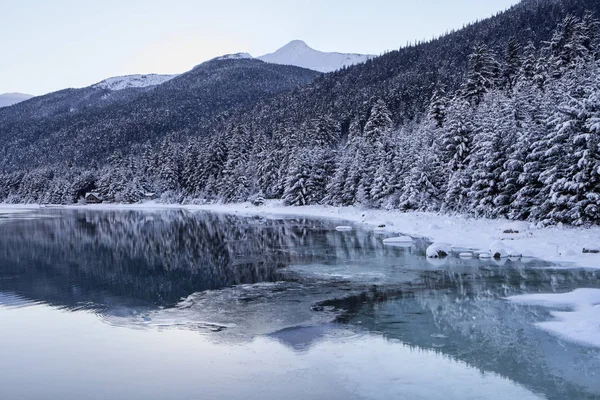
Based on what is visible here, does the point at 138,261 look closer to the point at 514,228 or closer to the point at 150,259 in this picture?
the point at 150,259

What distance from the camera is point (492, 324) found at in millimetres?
12961

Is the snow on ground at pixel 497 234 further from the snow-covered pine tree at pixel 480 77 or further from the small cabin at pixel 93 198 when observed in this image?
the small cabin at pixel 93 198

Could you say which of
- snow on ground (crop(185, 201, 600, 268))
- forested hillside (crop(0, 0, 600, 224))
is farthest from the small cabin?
snow on ground (crop(185, 201, 600, 268))

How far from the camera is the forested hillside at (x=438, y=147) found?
29.5 meters

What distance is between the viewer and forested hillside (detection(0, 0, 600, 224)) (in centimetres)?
2950

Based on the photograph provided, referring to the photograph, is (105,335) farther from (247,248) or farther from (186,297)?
(247,248)

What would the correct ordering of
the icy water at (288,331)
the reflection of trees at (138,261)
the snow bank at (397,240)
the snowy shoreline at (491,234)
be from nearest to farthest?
the icy water at (288,331)
the reflection of trees at (138,261)
the snowy shoreline at (491,234)
the snow bank at (397,240)

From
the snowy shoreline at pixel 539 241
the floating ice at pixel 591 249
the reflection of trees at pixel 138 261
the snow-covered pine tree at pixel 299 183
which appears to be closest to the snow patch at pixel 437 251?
the snowy shoreline at pixel 539 241

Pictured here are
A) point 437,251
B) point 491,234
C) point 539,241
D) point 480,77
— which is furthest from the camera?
point 480,77

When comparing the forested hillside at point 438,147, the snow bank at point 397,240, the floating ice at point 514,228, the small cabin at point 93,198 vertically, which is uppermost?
the forested hillside at point 438,147

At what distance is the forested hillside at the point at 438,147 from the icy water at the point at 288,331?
1083cm

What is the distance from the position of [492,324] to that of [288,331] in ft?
18.1

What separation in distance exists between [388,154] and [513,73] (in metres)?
27.3

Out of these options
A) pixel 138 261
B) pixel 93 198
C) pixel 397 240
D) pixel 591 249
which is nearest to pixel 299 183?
pixel 397 240
